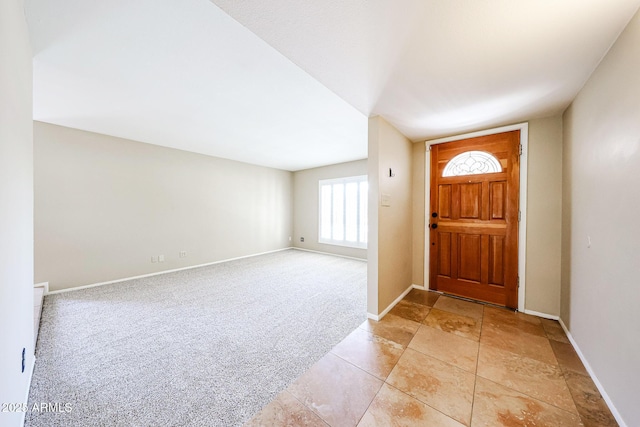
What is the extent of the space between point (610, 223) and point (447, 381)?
1.53m

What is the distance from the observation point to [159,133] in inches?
138

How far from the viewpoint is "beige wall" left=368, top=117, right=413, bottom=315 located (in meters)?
2.40

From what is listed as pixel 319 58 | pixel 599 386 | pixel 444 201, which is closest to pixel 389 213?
pixel 444 201

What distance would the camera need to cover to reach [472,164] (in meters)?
2.88

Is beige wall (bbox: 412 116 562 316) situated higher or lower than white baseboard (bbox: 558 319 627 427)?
higher

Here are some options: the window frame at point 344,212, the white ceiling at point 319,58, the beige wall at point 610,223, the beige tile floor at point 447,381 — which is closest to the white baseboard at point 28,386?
the beige tile floor at point 447,381

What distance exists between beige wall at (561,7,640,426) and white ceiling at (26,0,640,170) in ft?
0.73

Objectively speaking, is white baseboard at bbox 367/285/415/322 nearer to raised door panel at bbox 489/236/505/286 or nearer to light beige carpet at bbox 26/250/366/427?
light beige carpet at bbox 26/250/366/427

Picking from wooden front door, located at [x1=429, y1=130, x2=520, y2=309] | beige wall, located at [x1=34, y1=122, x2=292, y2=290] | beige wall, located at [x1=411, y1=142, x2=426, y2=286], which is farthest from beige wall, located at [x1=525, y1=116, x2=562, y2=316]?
beige wall, located at [x1=34, y1=122, x2=292, y2=290]

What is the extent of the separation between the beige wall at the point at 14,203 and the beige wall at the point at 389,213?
247 centimetres

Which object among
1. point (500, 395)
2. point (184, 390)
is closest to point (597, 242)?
point (500, 395)

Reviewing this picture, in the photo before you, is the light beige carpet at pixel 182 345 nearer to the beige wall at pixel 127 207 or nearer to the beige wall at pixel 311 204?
the beige wall at pixel 127 207

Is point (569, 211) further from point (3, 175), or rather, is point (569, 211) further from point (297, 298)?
point (3, 175)

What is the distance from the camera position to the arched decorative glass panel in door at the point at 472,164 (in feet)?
9.03
